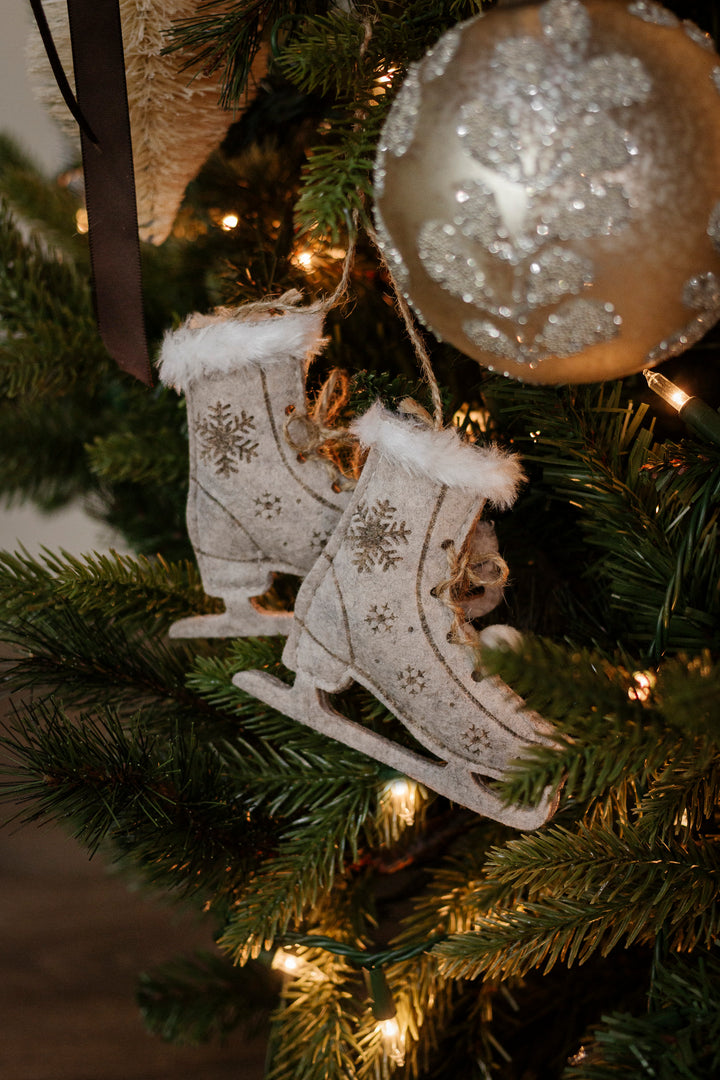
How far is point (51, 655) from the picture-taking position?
0.59 meters

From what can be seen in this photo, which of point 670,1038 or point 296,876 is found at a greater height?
point 670,1038

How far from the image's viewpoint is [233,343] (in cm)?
50

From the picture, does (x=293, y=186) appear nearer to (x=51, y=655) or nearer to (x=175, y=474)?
(x=175, y=474)

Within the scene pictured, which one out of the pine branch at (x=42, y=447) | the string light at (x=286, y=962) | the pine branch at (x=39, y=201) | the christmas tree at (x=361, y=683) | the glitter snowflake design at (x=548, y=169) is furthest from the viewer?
the pine branch at (x=42, y=447)

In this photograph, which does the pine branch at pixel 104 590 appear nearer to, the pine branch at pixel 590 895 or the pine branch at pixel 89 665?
the pine branch at pixel 89 665

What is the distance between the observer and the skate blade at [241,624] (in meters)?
0.56

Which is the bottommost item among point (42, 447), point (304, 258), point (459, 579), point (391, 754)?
point (42, 447)

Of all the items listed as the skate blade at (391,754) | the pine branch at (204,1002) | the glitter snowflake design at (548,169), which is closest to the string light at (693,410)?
the glitter snowflake design at (548,169)

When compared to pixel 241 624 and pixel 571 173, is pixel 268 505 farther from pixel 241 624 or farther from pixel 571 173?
pixel 571 173

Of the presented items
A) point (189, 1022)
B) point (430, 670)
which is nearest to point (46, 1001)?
point (189, 1022)

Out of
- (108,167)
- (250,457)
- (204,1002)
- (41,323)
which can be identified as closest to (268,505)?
(250,457)

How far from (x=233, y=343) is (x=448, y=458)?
0.54ft

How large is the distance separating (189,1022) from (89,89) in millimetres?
735

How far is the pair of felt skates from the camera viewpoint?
0.46 metres
